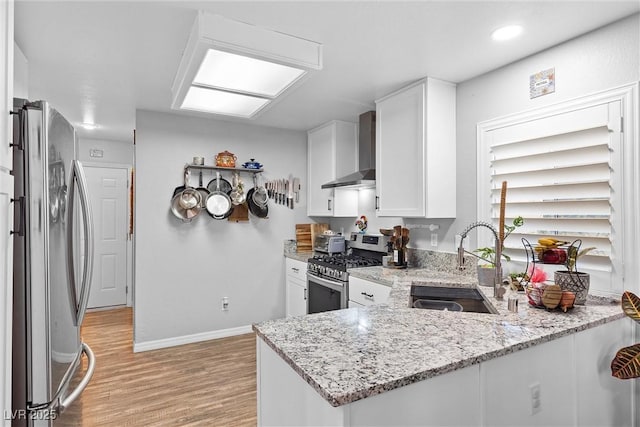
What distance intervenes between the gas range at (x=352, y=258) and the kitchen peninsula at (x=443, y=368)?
1312 millimetres

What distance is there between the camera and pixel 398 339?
1.29 metres

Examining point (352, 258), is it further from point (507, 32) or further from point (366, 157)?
point (507, 32)

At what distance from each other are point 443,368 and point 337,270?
6.61ft

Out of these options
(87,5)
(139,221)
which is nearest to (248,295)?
(139,221)

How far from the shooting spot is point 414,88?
8.94 ft

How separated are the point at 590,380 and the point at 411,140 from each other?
1.83m

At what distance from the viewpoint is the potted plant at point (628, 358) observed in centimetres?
149

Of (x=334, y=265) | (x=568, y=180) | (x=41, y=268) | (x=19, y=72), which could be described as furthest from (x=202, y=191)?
(x=568, y=180)

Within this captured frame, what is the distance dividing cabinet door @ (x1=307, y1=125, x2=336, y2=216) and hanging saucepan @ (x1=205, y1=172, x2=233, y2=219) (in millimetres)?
975

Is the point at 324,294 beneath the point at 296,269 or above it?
beneath

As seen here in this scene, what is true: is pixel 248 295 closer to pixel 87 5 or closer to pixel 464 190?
pixel 464 190

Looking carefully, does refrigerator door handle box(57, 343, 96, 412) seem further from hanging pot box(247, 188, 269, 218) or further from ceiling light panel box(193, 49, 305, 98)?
hanging pot box(247, 188, 269, 218)

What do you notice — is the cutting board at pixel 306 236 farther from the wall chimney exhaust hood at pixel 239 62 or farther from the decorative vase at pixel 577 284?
the decorative vase at pixel 577 284

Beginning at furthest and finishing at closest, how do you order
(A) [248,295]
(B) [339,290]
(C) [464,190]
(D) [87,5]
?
1. (A) [248,295]
2. (B) [339,290]
3. (C) [464,190]
4. (D) [87,5]
